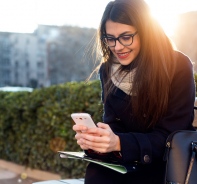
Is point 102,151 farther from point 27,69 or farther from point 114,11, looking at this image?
point 27,69

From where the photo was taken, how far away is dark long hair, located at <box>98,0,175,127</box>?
77.8 inches

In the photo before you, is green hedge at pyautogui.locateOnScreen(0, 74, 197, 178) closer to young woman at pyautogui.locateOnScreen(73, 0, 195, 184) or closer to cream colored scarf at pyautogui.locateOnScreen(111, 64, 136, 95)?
cream colored scarf at pyautogui.locateOnScreen(111, 64, 136, 95)

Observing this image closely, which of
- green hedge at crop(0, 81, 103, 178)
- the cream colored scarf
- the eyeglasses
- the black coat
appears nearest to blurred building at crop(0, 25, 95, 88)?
green hedge at crop(0, 81, 103, 178)

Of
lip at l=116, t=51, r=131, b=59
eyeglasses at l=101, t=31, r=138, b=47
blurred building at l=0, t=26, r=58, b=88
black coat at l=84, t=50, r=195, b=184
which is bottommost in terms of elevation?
blurred building at l=0, t=26, r=58, b=88

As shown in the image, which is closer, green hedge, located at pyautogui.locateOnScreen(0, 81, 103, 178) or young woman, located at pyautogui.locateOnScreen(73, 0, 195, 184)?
young woman, located at pyautogui.locateOnScreen(73, 0, 195, 184)

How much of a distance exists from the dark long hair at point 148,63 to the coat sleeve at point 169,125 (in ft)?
0.11

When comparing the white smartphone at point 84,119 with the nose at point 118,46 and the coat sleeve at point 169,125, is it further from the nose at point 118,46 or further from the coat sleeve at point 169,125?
the nose at point 118,46

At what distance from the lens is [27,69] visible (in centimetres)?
4347

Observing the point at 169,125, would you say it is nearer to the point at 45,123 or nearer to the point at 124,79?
the point at 124,79

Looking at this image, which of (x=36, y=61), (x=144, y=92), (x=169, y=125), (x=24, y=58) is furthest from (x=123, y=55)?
(x=36, y=61)

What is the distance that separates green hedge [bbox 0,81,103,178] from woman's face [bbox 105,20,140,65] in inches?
101

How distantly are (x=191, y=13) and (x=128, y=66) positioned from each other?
3.19m

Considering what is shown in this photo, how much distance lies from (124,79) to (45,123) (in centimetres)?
353

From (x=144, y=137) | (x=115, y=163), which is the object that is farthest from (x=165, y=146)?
(x=115, y=163)
